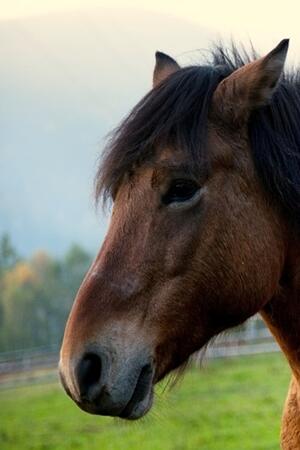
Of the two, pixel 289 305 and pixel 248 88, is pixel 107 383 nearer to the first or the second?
pixel 289 305

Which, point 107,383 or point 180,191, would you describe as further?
point 180,191

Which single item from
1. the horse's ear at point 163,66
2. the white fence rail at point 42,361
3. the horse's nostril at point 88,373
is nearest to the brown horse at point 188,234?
the horse's nostril at point 88,373

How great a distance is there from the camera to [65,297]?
42219 mm

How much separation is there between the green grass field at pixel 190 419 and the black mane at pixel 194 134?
5.74 meters

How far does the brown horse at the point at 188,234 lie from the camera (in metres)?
3.06

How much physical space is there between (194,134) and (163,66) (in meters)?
0.93

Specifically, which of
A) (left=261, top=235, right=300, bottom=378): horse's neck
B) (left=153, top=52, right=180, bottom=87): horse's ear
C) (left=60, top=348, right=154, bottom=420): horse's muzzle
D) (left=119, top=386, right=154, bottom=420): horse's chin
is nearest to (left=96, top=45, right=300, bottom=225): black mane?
(left=261, top=235, right=300, bottom=378): horse's neck

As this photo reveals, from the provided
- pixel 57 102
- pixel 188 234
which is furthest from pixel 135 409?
pixel 57 102

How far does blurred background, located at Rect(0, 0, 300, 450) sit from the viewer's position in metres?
12.9

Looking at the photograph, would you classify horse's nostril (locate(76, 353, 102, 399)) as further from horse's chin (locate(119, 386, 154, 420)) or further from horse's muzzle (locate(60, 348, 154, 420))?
horse's chin (locate(119, 386, 154, 420))

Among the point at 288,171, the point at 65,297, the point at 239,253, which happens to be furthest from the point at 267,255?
the point at 65,297

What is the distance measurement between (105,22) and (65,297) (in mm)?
139043

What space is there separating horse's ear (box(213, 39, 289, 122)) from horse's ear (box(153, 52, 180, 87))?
675 mm

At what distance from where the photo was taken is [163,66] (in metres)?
4.20
